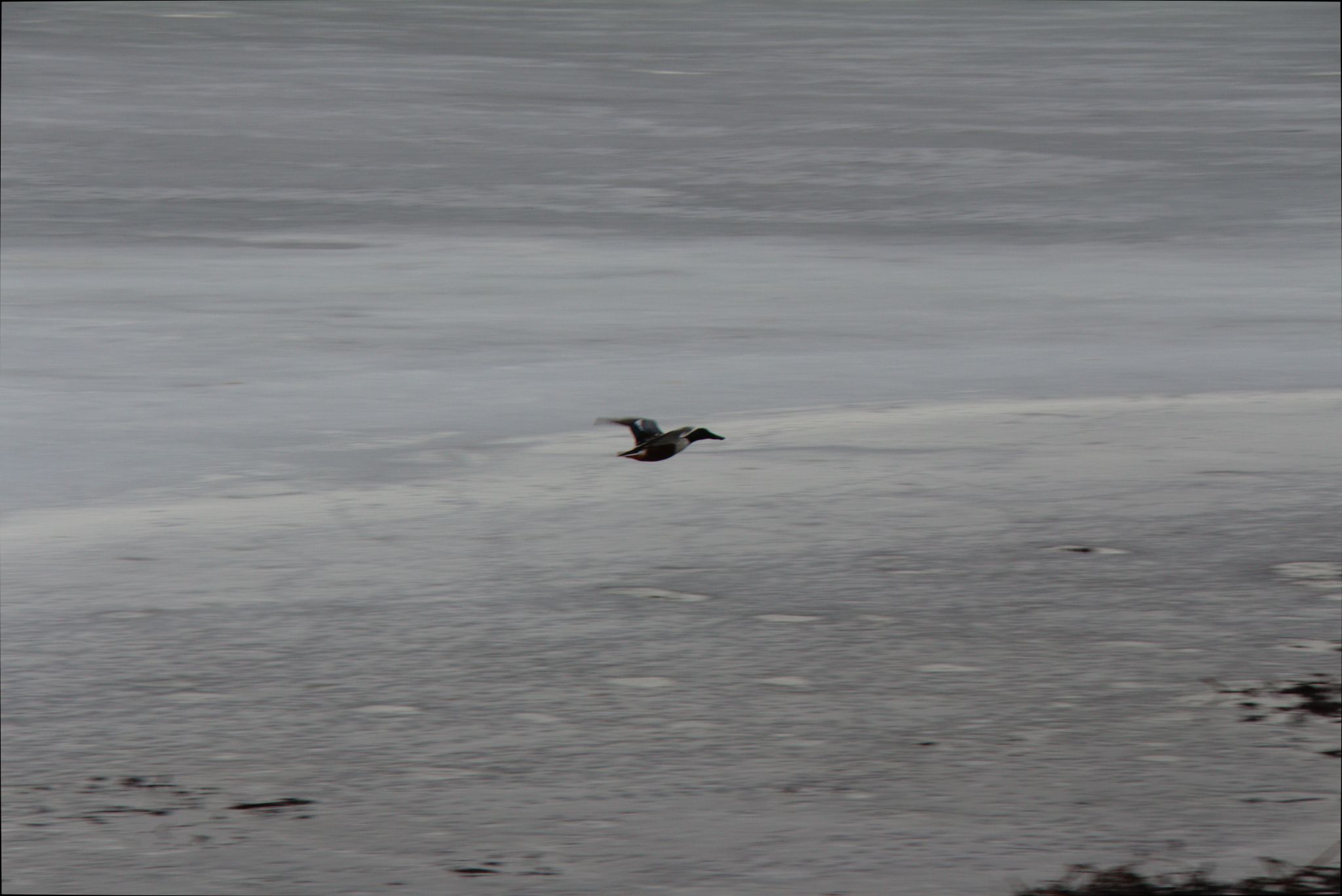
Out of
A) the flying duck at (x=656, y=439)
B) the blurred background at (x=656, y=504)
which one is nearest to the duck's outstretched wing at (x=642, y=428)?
the flying duck at (x=656, y=439)

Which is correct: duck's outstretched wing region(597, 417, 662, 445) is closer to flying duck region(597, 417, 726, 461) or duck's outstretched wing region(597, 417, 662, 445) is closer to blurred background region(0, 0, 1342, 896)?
flying duck region(597, 417, 726, 461)

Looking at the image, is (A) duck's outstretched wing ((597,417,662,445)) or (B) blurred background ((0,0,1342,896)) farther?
(A) duck's outstretched wing ((597,417,662,445))

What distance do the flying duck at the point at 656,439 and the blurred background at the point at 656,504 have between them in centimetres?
10

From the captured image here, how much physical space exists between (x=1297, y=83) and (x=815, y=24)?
4.57 m

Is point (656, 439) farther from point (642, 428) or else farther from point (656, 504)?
point (656, 504)

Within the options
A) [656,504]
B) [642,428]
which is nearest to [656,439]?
[642,428]

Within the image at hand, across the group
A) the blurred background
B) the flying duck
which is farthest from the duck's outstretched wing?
the blurred background

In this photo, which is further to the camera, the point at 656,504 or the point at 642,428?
the point at 642,428

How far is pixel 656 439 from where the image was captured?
5879 mm

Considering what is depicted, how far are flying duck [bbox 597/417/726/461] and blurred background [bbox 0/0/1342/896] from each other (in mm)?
97

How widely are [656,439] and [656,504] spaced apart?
0.64ft

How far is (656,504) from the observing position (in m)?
5.75

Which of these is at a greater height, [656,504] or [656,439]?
[656,439]

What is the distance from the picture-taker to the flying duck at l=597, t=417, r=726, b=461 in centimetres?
579
